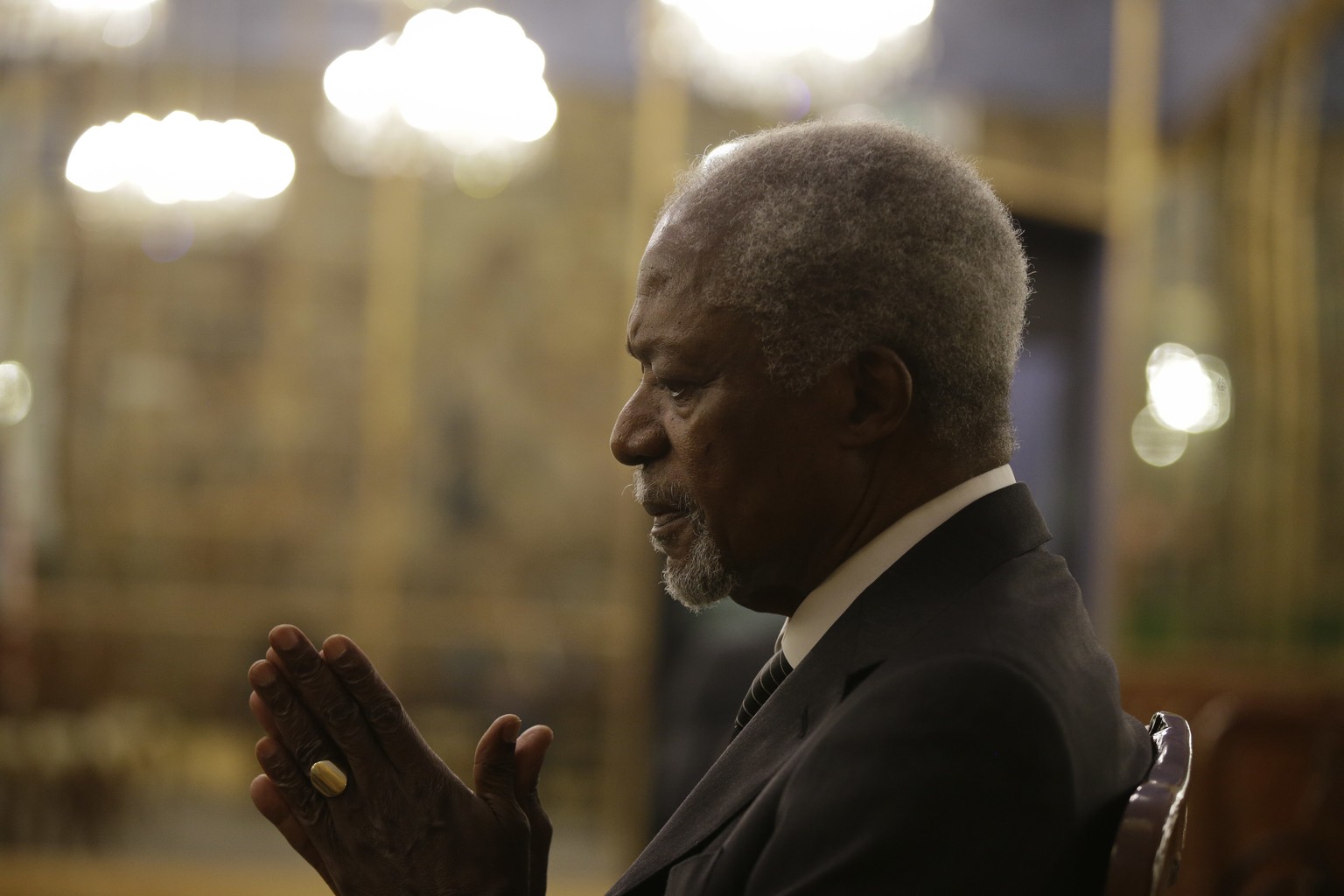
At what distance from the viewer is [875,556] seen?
1383 mm

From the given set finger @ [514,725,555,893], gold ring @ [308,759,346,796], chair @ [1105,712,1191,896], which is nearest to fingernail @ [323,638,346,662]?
gold ring @ [308,759,346,796]

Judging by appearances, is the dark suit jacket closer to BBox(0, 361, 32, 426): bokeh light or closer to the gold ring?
the gold ring

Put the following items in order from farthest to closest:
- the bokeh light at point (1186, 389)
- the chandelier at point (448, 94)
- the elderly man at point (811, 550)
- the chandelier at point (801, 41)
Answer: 1. the chandelier at point (448, 94)
2. the bokeh light at point (1186, 389)
3. the chandelier at point (801, 41)
4. the elderly man at point (811, 550)

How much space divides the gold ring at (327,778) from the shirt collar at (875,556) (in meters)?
0.55

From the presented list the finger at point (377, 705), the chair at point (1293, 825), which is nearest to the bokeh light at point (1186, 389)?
the chair at point (1293, 825)

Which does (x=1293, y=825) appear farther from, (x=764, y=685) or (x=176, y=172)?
(x=176, y=172)

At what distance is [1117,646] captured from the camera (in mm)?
6062

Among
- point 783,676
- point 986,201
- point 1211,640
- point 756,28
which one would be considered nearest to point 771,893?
point 783,676

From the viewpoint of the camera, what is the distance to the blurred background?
580cm

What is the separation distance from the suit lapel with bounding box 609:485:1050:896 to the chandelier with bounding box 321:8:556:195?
208 inches

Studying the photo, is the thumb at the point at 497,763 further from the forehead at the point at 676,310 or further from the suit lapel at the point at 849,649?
the forehead at the point at 676,310

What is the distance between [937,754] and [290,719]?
0.79 m

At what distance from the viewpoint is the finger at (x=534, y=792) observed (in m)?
1.58

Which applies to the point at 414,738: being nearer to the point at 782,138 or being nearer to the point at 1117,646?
the point at 782,138
